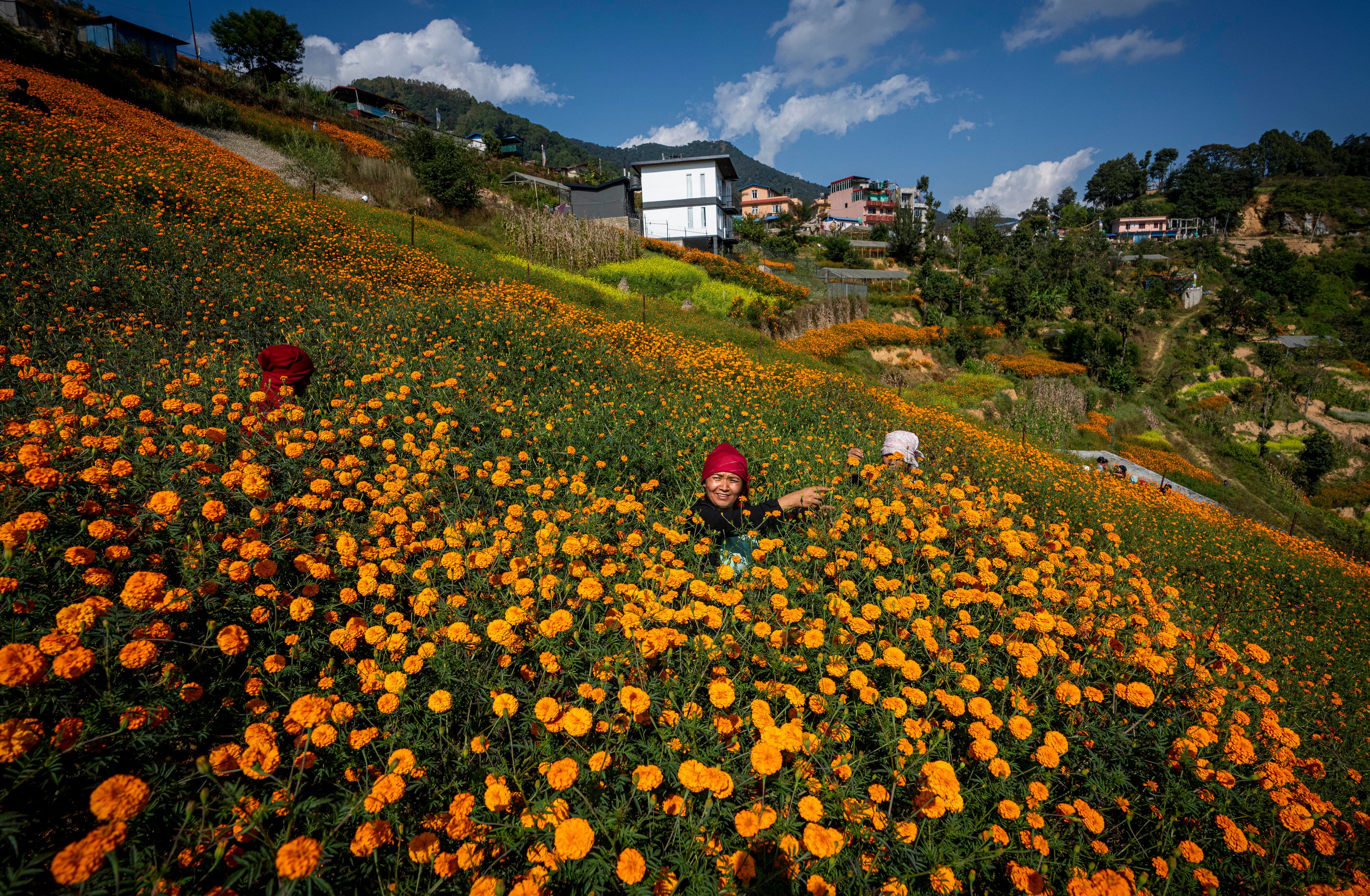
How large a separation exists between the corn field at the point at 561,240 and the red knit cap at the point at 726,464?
16.3 meters

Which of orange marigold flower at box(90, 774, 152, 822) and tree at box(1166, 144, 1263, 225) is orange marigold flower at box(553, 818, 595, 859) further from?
tree at box(1166, 144, 1263, 225)

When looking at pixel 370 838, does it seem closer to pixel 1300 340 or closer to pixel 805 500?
pixel 805 500

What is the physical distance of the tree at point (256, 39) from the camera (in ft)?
116

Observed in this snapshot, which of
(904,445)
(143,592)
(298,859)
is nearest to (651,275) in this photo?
(904,445)

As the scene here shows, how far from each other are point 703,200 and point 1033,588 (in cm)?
3551

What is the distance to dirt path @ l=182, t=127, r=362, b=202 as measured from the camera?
17578 millimetres

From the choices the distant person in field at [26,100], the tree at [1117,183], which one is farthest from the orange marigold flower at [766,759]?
the tree at [1117,183]

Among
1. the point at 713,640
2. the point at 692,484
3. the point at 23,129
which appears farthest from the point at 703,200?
the point at 713,640

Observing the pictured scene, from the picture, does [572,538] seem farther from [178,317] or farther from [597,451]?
[178,317]

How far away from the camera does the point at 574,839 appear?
1117 mm

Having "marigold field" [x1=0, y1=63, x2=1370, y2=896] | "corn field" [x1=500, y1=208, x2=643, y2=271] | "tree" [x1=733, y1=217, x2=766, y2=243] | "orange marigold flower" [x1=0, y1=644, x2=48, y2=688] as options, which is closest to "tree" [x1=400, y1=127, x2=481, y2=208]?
"corn field" [x1=500, y1=208, x2=643, y2=271]

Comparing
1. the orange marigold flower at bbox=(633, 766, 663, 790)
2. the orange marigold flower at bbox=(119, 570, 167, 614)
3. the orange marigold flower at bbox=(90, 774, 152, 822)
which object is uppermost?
the orange marigold flower at bbox=(119, 570, 167, 614)

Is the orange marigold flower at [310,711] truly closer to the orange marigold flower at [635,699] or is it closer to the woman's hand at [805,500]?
the orange marigold flower at [635,699]

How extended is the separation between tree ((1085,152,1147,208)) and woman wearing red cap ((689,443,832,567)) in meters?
120
